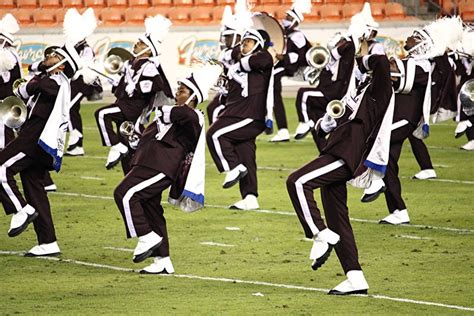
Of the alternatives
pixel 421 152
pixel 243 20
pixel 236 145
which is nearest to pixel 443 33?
pixel 236 145

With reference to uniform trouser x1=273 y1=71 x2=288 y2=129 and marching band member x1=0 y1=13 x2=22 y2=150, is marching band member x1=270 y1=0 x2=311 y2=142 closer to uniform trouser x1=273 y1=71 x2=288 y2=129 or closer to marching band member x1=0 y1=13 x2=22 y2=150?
uniform trouser x1=273 y1=71 x2=288 y2=129

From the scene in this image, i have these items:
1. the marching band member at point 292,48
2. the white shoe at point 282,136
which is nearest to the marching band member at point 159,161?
the marching band member at point 292,48

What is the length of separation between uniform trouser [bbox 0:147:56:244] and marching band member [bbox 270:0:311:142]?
314 inches

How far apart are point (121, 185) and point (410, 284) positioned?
7.41ft

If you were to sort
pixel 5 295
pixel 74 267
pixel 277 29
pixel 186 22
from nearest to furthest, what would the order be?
1. pixel 5 295
2. pixel 74 267
3. pixel 277 29
4. pixel 186 22

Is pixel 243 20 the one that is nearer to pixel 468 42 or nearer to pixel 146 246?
pixel 468 42

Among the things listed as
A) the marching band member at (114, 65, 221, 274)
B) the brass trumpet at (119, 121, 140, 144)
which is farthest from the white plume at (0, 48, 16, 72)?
the marching band member at (114, 65, 221, 274)

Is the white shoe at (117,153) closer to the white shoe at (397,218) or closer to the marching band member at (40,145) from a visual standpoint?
the white shoe at (397,218)

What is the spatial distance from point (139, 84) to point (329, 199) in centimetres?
497

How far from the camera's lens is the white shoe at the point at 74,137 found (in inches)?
684

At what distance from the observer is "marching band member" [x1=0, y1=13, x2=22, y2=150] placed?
12.8m

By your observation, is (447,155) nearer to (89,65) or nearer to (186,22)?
(89,65)

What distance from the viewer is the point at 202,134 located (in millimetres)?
9609

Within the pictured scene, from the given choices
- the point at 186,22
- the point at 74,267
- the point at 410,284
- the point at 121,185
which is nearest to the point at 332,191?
the point at 410,284
